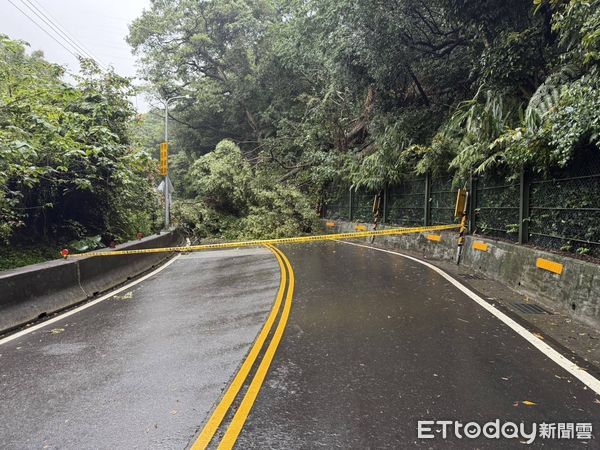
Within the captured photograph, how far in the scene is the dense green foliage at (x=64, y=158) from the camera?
27.9ft

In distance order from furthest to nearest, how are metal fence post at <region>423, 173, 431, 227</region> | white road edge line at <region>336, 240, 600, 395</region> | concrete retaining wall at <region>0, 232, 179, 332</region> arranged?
1. metal fence post at <region>423, 173, 431, 227</region>
2. concrete retaining wall at <region>0, 232, 179, 332</region>
3. white road edge line at <region>336, 240, 600, 395</region>

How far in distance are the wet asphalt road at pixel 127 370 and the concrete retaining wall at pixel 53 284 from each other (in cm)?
50

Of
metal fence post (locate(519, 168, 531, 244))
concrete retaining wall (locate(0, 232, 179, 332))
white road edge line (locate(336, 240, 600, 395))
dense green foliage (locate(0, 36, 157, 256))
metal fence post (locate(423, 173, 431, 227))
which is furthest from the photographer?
metal fence post (locate(423, 173, 431, 227))

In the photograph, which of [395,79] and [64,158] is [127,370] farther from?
[395,79]

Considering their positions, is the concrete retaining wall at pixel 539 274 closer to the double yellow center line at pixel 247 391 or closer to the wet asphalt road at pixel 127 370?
the double yellow center line at pixel 247 391

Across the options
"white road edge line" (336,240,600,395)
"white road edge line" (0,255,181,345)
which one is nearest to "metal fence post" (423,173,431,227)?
"white road edge line" (336,240,600,395)

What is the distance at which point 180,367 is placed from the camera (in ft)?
15.0

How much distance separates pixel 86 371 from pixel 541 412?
14.0ft

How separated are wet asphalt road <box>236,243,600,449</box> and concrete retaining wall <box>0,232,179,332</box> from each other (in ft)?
13.2

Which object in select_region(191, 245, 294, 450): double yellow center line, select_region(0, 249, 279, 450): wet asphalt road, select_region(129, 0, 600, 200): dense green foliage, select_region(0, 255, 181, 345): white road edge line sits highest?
select_region(129, 0, 600, 200): dense green foliage

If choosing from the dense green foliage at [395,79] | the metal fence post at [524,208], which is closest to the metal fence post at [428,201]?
the dense green foliage at [395,79]

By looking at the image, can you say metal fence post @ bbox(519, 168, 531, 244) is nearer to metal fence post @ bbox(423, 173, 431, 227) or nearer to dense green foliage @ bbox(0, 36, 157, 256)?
metal fence post @ bbox(423, 173, 431, 227)

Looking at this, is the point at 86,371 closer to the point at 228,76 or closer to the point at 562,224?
the point at 562,224

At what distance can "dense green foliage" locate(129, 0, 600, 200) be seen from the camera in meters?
8.72
